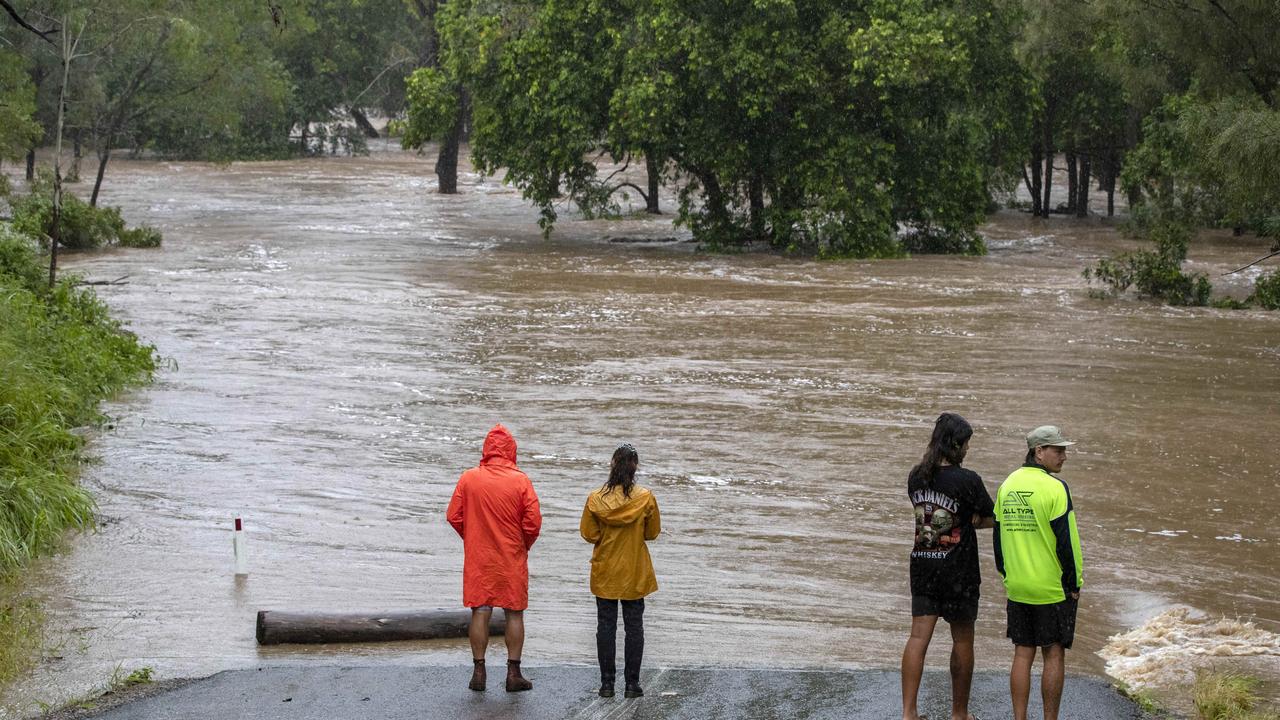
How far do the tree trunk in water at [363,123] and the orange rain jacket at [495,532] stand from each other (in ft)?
219

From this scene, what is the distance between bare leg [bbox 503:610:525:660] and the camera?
801cm

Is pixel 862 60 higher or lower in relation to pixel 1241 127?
higher

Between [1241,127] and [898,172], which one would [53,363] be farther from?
[898,172]

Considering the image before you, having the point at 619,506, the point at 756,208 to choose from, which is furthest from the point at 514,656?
the point at 756,208

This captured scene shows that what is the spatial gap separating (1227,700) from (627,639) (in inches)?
122

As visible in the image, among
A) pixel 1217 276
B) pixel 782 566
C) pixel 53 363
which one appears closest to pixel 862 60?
pixel 1217 276

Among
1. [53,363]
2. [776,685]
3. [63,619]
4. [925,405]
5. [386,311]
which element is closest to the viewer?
[776,685]

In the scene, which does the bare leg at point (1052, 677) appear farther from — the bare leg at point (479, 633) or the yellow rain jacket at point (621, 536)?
the bare leg at point (479, 633)

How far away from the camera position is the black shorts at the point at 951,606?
7297 mm

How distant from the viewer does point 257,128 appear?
66938mm

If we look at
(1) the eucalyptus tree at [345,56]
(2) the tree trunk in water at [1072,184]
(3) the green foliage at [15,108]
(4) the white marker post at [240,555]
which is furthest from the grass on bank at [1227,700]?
(1) the eucalyptus tree at [345,56]

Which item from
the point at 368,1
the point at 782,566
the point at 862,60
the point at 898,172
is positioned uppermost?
the point at 368,1

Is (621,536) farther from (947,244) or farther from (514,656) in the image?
(947,244)

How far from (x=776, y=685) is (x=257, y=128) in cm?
6240
